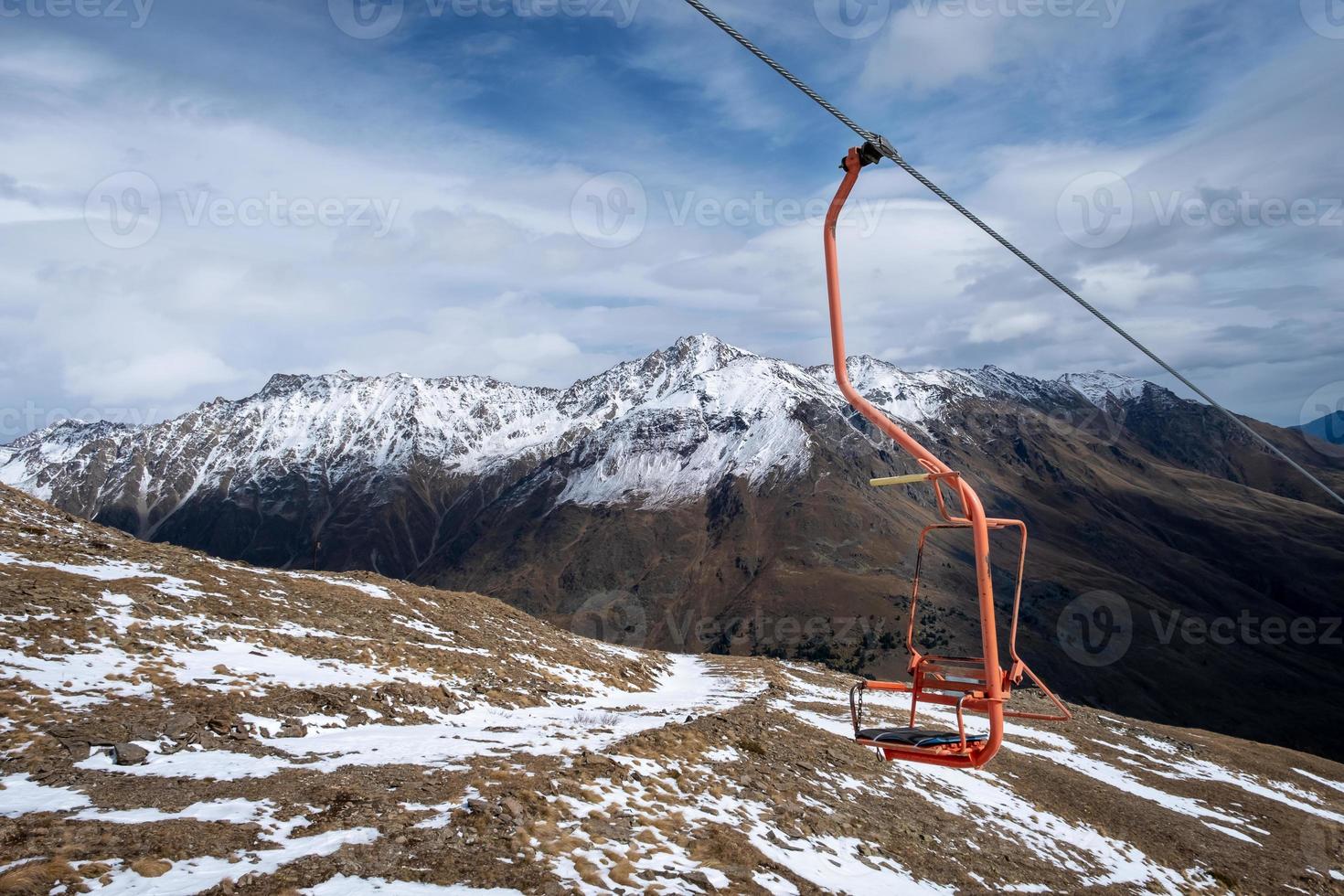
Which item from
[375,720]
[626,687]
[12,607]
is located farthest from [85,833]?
[626,687]

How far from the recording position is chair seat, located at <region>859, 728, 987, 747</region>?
12.3 m

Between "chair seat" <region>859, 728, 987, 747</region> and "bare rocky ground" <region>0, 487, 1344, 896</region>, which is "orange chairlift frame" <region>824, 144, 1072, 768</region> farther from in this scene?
"bare rocky ground" <region>0, 487, 1344, 896</region>

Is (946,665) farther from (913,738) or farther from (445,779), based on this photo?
(445,779)

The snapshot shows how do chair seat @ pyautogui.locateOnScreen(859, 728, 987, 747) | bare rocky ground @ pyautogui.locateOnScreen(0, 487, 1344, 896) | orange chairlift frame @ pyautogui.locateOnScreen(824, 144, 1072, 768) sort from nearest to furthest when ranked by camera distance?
orange chairlift frame @ pyautogui.locateOnScreen(824, 144, 1072, 768) → chair seat @ pyautogui.locateOnScreen(859, 728, 987, 747) → bare rocky ground @ pyautogui.locateOnScreen(0, 487, 1344, 896)

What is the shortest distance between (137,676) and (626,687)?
77.9ft

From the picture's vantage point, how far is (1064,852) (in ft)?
77.3

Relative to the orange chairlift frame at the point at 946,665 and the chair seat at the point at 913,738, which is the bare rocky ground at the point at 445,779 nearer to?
the chair seat at the point at 913,738

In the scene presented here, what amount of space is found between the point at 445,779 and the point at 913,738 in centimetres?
1048

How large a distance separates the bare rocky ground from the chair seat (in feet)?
13.1

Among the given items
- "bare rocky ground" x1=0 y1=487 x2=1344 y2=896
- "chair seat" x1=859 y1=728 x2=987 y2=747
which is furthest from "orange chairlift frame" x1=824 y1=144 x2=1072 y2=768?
"bare rocky ground" x1=0 y1=487 x2=1344 y2=896

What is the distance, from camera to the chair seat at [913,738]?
12312 millimetres

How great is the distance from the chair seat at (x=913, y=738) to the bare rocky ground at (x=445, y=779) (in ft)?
13.1

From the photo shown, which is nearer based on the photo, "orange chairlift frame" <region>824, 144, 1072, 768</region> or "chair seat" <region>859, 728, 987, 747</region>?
"orange chairlift frame" <region>824, 144, 1072, 768</region>

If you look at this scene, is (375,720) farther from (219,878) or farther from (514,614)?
(514,614)
